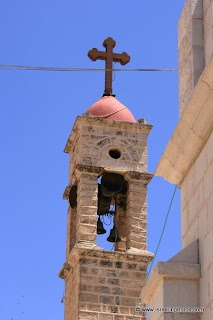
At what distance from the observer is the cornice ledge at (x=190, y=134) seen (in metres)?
5.77

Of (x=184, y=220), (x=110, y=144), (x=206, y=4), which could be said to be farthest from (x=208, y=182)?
(x=110, y=144)

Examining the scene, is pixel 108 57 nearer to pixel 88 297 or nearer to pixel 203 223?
pixel 88 297

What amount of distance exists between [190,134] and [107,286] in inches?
387

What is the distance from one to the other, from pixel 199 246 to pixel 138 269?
10.1 metres

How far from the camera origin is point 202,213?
5832mm

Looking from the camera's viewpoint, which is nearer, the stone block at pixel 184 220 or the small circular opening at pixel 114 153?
the stone block at pixel 184 220

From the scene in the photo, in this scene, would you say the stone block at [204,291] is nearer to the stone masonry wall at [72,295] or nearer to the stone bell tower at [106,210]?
the stone bell tower at [106,210]

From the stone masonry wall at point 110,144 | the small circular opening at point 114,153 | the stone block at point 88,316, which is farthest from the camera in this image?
the small circular opening at point 114,153

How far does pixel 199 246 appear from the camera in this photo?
579cm

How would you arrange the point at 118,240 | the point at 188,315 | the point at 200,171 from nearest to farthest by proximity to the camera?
the point at 188,315
the point at 200,171
the point at 118,240

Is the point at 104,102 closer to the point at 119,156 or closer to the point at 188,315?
the point at 119,156

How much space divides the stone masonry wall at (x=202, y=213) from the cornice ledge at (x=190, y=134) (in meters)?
0.05

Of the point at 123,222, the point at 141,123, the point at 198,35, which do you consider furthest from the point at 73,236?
the point at 198,35

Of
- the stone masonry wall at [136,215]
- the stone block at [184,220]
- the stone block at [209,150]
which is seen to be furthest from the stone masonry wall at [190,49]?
the stone masonry wall at [136,215]
